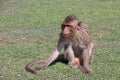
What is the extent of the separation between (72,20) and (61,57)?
1352 mm

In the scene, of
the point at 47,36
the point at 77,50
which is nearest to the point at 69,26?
the point at 77,50

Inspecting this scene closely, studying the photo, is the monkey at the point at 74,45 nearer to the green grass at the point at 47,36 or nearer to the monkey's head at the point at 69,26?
the monkey's head at the point at 69,26

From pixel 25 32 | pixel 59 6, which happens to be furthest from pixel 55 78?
pixel 59 6

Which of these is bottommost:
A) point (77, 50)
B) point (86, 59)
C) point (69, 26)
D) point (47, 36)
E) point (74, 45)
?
point (47, 36)

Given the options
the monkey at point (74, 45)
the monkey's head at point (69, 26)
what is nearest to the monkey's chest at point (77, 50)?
the monkey at point (74, 45)

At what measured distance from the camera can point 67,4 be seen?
80.8 feet

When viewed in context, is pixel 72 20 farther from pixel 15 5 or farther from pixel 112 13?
pixel 15 5

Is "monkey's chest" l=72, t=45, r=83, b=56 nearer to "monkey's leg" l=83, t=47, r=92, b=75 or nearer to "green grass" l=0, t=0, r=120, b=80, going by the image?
"monkey's leg" l=83, t=47, r=92, b=75

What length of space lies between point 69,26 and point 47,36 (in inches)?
187

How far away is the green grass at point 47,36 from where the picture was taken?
9188 mm

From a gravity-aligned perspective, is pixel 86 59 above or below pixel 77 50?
below

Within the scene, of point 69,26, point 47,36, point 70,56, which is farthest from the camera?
point 47,36

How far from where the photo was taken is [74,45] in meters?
9.84

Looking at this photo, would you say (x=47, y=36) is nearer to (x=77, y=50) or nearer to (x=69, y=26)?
(x=77, y=50)
